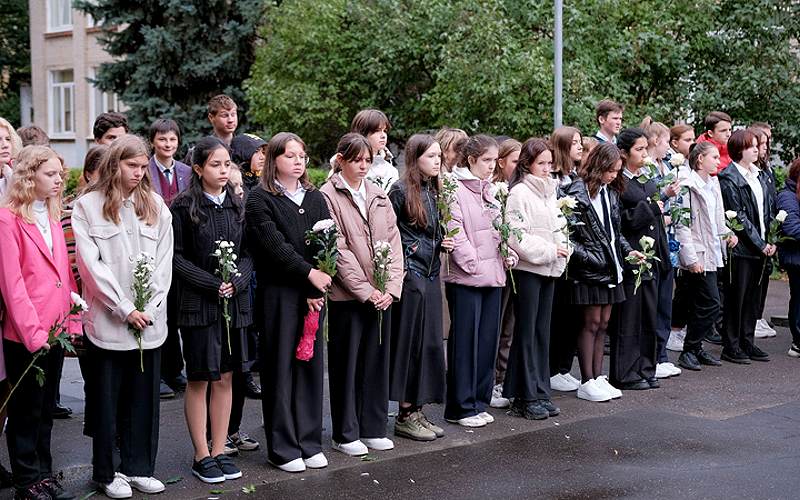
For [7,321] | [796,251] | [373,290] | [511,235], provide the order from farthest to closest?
1. [796,251]
2. [511,235]
3. [373,290]
4. [7,321]

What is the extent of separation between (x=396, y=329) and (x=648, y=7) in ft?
35.4

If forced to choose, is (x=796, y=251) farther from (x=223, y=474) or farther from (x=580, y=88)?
(x=223, y=474)

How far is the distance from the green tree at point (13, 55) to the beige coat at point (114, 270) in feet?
118

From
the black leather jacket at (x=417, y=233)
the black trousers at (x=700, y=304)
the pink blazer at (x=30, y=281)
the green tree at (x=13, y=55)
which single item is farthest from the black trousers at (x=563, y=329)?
the green tree at (x=13, y=55)

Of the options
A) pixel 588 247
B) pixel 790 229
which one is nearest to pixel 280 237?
pixel 588 247

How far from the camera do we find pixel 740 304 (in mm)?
11328

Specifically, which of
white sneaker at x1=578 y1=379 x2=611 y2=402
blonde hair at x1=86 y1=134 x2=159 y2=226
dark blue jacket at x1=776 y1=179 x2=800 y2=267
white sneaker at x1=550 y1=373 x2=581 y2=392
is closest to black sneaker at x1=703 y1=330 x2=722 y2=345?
dark blue jacket at x1=776 y1=179 x2=800 y2=267

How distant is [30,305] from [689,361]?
22.1 ft

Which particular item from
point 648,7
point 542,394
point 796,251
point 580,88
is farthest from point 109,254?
point 648,7

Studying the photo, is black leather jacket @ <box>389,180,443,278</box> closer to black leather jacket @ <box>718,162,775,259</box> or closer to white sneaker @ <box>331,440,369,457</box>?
white sneaker @ <box>331,440,369,457</box>

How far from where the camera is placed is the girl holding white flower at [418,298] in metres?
8.07

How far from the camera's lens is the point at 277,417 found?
24.3ft

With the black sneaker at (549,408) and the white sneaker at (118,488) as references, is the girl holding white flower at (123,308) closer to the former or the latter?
the white sneaker at (118,488)

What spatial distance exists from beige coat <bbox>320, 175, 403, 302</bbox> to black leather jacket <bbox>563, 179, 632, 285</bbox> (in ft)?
7.09
